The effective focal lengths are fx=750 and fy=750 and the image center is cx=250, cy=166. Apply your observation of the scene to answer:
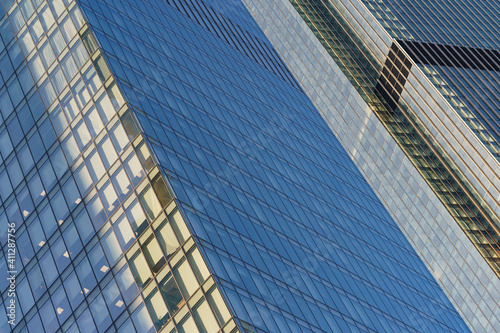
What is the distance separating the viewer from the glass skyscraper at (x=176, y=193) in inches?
1602

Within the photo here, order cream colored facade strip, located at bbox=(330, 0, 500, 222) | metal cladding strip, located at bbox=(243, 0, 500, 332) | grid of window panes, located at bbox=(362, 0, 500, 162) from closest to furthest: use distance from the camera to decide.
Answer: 1. cream colored facade strip, located at bbox=(330, 0, 500, 222)
2. grid of window panes, located at bbox=(362, 0, 500, 162)
3. metal cladding strip, located at bbox=(243, 0, 500, 332)

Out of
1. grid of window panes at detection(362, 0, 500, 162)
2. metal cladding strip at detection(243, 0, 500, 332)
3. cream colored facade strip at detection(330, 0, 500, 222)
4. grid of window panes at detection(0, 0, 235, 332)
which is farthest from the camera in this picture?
metal cladding strip at detection(243, 0, 500, 332)

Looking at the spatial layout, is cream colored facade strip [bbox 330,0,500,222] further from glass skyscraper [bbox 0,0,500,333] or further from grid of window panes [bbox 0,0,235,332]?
grid of window panes [bbox 0,0,235,332]

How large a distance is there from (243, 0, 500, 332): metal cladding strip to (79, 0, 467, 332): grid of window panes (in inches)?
1474

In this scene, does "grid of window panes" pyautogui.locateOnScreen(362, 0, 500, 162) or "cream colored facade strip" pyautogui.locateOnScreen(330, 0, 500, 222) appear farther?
"grid of window panes" pyautogui.locateOnScreen(362, 0, 500, 162)

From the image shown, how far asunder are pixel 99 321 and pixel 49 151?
13.4m

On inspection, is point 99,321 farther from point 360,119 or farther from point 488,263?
point 360,119

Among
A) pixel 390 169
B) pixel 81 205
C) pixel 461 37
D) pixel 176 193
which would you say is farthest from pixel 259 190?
pixel 461 37

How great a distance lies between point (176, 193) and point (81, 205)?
22.2ft

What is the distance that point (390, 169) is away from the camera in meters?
131

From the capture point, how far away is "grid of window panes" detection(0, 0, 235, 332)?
129 ft

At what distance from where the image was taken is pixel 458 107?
113312mm

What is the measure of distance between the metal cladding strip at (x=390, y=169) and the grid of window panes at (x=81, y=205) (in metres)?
72.4

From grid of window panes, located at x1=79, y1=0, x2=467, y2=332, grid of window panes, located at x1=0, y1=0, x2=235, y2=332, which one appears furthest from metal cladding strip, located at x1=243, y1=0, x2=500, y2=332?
grid of window panes, located at x1=0, y1=0, x2=235, y2=332
